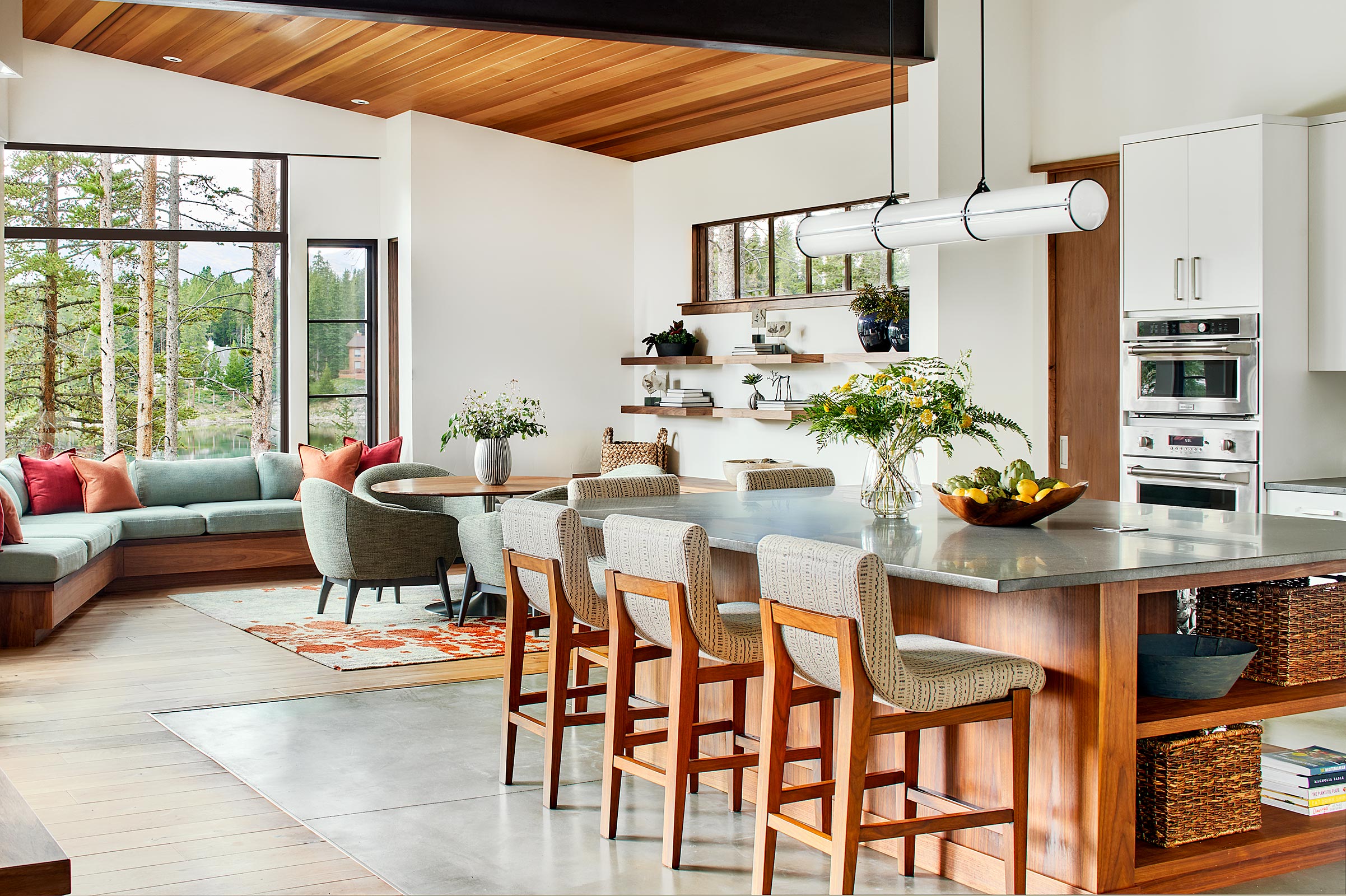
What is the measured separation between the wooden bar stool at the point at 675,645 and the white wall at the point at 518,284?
18.9 ft

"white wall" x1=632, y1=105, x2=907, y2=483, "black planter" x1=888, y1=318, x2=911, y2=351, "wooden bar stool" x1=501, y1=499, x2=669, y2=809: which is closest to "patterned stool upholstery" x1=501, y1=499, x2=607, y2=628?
"wooden bar stool" x1=501, y1=499, x2=669, y2=809

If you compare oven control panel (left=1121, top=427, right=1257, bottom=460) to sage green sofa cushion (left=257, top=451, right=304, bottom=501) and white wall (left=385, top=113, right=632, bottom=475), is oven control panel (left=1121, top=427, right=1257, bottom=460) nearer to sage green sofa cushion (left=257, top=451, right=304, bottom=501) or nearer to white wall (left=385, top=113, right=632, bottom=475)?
white wall (left=385, top=113, right=632, bottom=475)

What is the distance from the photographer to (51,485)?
8.16 meters

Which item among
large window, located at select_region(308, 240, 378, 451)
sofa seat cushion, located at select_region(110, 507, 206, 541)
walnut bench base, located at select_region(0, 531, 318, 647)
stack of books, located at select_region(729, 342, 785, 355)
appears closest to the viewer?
walnut bench base, located at select_region(0, 531, 318, 647)

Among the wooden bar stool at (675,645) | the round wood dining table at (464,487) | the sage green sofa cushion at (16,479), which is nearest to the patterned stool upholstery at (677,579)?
the wooden bar stool at (675,645)

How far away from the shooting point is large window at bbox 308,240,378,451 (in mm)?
9617

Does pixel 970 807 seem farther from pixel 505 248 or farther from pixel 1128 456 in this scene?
pixel 505 248

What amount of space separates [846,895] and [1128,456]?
3553 millimetres

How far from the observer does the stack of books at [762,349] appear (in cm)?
836

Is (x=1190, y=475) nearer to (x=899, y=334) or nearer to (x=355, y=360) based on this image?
(x=899, y=334)

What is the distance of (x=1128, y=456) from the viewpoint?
5.77 m

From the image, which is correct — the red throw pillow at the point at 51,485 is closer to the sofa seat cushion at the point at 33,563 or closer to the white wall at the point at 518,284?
the sofa seat cushion at the point at 33,563

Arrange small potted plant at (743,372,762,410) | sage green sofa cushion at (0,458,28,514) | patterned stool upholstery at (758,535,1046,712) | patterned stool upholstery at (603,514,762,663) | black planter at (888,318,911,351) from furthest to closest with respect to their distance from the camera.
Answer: small potted plant at (743,372,762,410) < sage green sofa cushion at (0,458,28,514) < black planter at (888,318,911,351) < patterned stool upholstery at (603,514,762,663) < patterned stool upholstery at (758,535,1046,712)

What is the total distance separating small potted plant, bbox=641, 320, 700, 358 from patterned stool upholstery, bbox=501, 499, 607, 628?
529 centimetres
